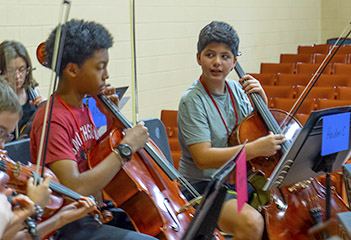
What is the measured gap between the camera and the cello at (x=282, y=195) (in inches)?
88.1

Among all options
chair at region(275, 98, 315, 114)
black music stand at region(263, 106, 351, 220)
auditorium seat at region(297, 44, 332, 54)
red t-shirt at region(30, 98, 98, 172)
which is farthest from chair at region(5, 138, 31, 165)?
auditorium seat at region(297, 44, 332, 54)

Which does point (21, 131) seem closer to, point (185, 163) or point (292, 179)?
point (185, 163)

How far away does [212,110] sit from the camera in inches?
98.0

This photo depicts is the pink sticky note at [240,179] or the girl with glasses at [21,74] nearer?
the pink sticky note at [240,179]

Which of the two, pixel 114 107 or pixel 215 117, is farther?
pixel 215 117

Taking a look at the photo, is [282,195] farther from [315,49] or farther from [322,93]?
[315,49]

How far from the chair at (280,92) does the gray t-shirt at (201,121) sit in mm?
2228

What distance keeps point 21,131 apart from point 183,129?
0.78 m

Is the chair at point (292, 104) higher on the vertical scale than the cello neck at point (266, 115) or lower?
lower

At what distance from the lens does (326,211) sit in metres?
2.20

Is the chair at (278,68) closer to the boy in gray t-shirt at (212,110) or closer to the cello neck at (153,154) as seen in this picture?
the boy in gray t-shirt at (212,110)

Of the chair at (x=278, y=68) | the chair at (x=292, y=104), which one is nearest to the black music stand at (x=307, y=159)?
the chair at (x=292, y=104)

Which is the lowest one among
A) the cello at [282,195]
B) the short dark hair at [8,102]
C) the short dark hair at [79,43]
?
the cello at [282,195]

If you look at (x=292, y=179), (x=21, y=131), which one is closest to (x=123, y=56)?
(x=21, y=131)
